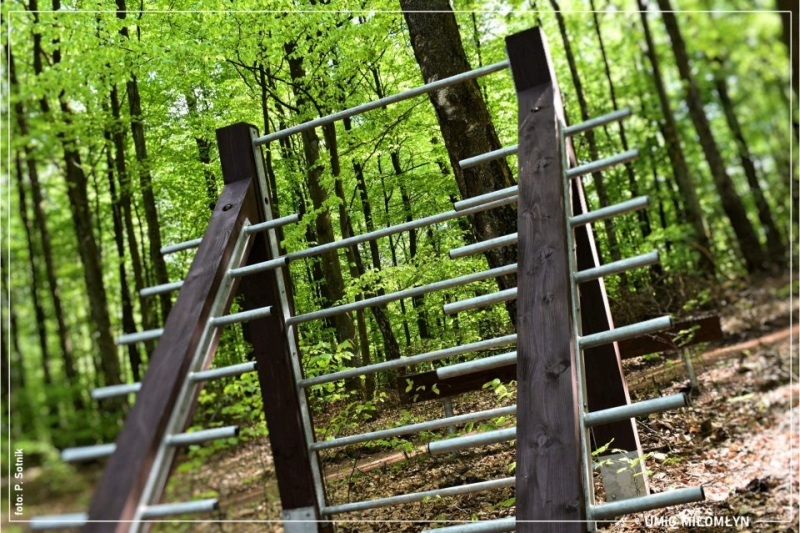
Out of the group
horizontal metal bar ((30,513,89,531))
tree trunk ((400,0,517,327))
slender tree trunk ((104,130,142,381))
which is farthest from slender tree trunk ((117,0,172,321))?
horizontal metal bar ((30,513,89,531))

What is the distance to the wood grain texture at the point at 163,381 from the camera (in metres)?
1.07

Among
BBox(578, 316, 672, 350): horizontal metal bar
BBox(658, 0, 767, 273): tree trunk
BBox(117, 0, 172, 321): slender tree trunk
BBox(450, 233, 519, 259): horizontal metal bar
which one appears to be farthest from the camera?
BBox(658, 0, 767, 273): tree trunk

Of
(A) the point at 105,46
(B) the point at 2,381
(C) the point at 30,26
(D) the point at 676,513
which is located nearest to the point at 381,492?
(D) the point at 676,513

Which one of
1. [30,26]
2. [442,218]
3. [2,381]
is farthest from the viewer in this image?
[30,26]

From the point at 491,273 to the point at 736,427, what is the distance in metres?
2.47

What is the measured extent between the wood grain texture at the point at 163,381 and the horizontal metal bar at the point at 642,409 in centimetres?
70

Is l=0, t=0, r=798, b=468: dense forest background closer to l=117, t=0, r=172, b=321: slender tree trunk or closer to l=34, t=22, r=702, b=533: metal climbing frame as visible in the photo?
l=117, t=0, r=172, b=321: slender tree trunk

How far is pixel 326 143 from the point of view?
9.04ft

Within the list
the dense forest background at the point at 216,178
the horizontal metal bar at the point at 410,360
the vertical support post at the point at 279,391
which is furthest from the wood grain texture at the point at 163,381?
the dense forest background at the point at 216,178

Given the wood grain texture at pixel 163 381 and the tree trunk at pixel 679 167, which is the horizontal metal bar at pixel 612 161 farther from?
the tree trunk at pixel 679 167

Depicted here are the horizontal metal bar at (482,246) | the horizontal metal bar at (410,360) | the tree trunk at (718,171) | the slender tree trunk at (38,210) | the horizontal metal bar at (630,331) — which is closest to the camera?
the horizontal metal bar at (630,331)

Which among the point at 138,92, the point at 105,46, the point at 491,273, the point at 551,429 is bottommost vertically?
the point at 551,429

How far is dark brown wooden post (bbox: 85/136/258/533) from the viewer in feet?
3.51

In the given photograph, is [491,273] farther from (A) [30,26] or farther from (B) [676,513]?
(A) [30,26]
